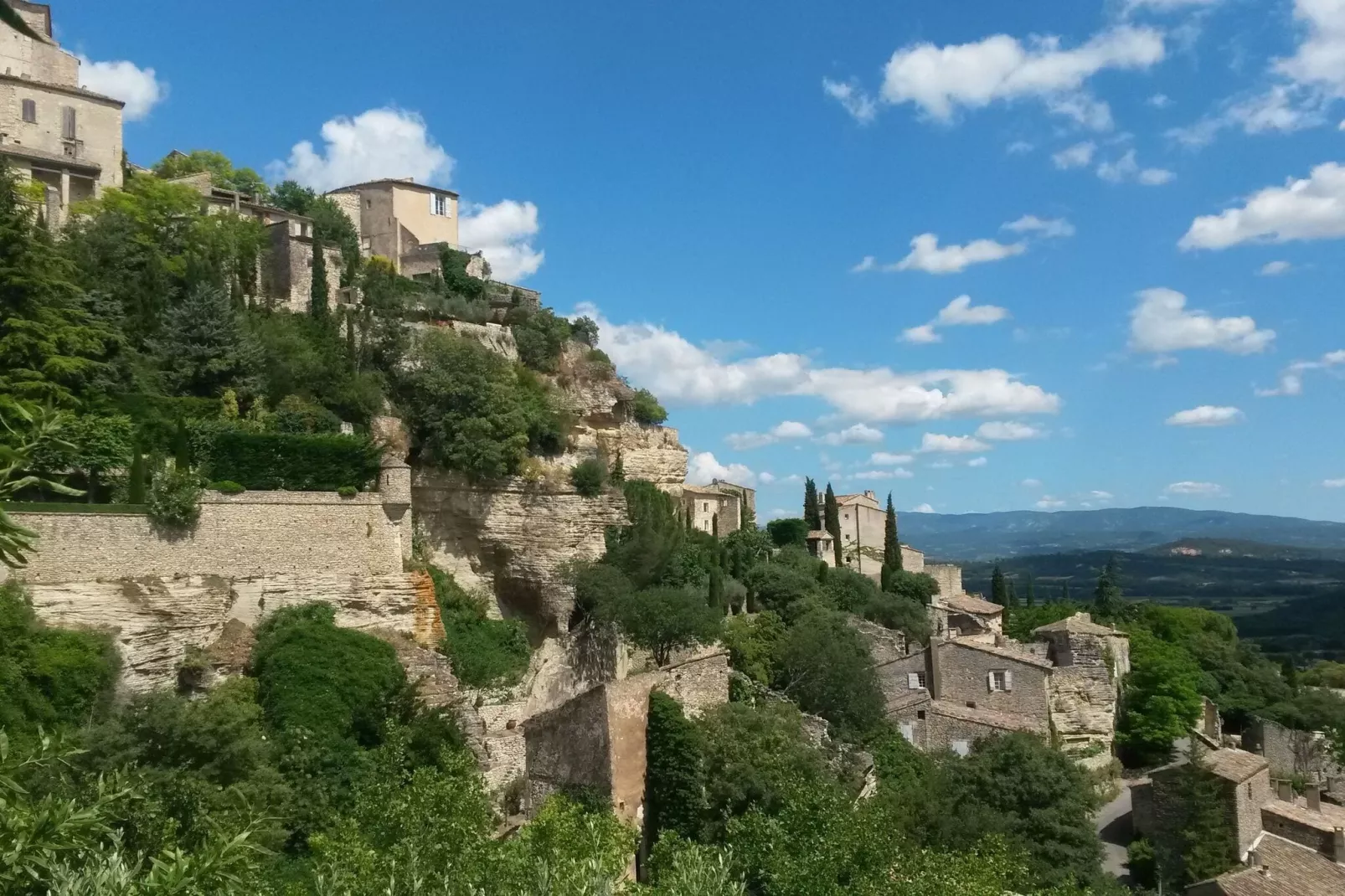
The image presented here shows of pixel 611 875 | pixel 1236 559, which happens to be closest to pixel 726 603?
pixel 611 875

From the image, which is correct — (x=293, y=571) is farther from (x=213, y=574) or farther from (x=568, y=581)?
(x=568, y=581)

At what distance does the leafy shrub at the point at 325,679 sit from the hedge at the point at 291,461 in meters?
3.34

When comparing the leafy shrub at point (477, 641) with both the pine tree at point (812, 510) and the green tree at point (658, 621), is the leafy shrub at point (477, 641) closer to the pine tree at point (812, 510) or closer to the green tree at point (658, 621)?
the green tree at point (658, 621)

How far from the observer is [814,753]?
2275 cm

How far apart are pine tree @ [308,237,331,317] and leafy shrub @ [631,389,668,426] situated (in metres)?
10.9

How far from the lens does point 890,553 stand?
152 ft

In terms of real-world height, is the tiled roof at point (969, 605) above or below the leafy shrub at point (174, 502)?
below

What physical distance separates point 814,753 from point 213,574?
44.7 ft

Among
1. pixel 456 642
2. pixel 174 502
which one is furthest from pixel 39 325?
pixel 456 642

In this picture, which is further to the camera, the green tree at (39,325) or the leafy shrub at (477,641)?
the leafy shrub at (477,641)

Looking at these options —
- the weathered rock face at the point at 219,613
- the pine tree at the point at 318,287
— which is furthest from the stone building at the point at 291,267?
the weathered rock face at the point at 219,613

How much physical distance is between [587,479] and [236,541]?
34.4ft

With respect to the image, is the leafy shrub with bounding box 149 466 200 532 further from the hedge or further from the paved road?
the paved road

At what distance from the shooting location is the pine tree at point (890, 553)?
141ft
